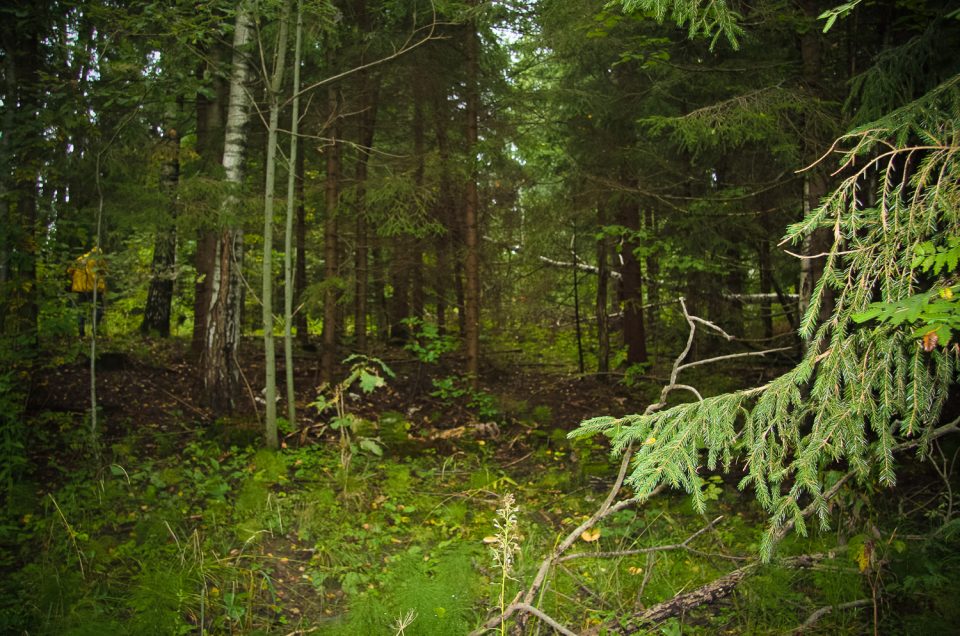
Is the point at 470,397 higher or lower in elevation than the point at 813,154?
lower

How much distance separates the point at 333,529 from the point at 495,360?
790 centimetres

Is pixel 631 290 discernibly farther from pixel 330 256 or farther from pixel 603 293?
pixel 330 256

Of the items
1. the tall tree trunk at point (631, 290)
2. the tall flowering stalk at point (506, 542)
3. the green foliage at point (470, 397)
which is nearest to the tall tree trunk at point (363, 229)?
the green foliage at point (470, 397)

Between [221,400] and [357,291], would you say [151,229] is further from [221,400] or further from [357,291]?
[357,291]

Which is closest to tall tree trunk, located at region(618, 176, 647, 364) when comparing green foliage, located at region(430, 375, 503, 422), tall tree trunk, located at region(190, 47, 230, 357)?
green foliage, located at region(430, 375, 503, 422)

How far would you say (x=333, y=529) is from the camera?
548cm

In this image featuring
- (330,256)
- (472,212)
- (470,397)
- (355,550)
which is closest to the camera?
(355,550)

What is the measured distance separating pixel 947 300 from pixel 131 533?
5.91 metres

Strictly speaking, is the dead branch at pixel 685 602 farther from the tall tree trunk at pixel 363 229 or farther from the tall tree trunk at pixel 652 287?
the tall tree trunk at pixel 363 229

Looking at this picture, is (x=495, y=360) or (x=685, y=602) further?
(x=495, y=360)

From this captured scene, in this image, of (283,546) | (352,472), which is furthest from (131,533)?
(352,472)

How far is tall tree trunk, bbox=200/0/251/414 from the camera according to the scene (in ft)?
24.7

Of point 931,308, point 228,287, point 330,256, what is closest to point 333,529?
point 228,287

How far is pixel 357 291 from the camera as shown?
11.8 m
